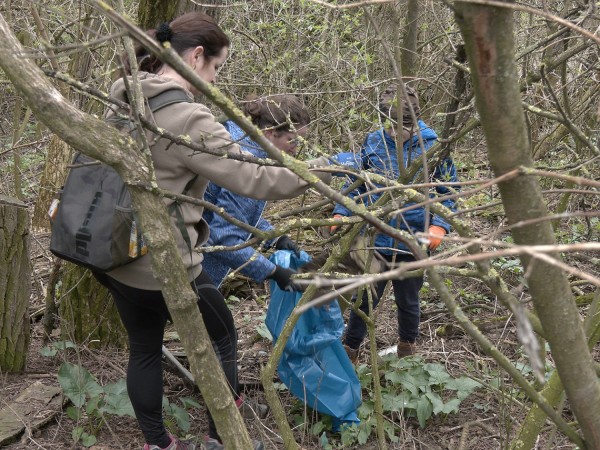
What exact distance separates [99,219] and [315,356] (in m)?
1.30

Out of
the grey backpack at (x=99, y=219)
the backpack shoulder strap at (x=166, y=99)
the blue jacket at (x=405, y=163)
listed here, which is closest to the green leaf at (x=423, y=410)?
the blue jacket at (x=405, y=163)

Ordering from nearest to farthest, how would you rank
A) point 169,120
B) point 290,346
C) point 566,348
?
point 566,348 < point 169,120 < point 290,346

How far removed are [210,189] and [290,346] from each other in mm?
816

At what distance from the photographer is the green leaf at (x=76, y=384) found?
305 centimetres

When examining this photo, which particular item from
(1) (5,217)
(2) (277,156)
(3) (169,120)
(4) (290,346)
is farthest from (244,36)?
(2) (277,156)

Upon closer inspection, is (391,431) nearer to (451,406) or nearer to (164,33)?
(451,406)

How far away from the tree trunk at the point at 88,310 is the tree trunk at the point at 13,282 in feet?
0.71

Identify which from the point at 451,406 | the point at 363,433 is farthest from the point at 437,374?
the point at 363,433

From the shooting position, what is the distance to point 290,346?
3141 millimetres

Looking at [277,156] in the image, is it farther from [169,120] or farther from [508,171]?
[169,120]

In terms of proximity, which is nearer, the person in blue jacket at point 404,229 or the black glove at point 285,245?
the black glove at point 285,245

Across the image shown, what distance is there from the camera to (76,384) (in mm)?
3092

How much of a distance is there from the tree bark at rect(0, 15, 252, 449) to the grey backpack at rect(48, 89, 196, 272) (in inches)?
22.8

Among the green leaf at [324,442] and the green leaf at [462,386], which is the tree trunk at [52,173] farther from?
the green leaf at [462,386]
